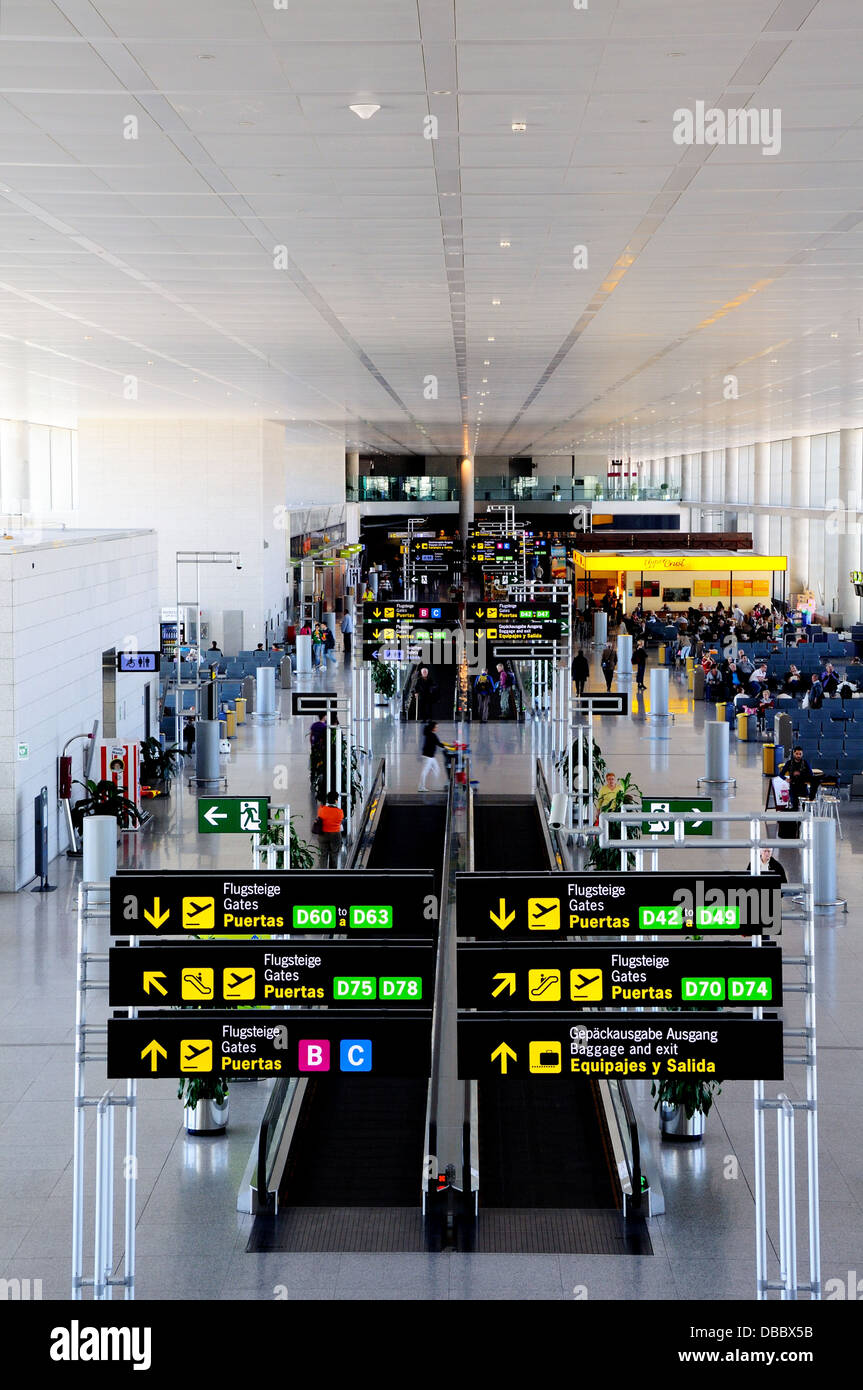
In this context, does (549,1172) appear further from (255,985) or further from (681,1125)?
(255,985)

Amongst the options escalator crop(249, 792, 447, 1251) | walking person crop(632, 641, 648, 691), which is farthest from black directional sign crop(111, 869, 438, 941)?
walking person crop(632, 641, 648, 691)

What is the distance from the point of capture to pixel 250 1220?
9266 mm

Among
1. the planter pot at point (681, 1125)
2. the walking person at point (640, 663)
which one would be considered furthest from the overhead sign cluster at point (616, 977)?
the walking person at point (640, 663)

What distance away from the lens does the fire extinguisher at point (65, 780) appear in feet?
66.2

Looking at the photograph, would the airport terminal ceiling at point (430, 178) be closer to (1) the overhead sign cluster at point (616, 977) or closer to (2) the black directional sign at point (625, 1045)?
(1) the overhead sign cluster at point (616, 977)

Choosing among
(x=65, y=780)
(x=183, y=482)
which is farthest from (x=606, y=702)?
(x=183, y=482)

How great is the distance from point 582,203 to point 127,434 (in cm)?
3102

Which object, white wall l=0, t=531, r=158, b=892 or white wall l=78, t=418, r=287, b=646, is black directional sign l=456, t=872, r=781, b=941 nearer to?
white wall l=0, t=531, r=158, b=892

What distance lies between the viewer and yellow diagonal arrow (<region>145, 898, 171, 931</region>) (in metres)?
7.97

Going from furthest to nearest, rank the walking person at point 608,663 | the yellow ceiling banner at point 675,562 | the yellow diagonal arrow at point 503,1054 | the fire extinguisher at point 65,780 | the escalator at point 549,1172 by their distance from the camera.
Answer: the yellow ceiling banner at point 675,562 → the walking person at point 608,663 → the fire extinguisher at point 65,780 → the escalator at point 549,1172 → the yellow diagonal arrow at point 503,1054

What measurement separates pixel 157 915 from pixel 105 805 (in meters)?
12.8

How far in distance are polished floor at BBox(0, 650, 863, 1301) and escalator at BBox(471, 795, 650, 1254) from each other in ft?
0.84

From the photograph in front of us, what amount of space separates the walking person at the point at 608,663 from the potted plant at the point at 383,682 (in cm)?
543

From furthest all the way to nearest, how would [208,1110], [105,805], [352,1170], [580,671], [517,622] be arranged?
1. [580,671]
2. [517,622]
3. [105,805]
4. [352,1170]
5. [208,1110]
